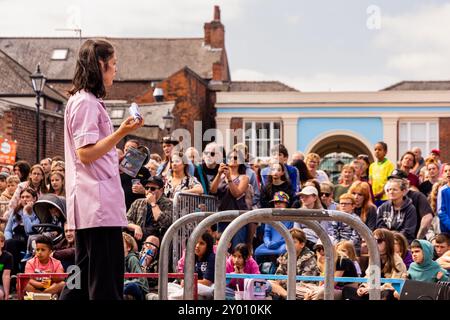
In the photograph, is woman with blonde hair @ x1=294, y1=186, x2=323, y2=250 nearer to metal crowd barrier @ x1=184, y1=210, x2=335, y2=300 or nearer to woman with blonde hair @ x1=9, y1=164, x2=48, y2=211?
woman with blonde hair @ x1=9, y1=164, x2=48, y2=211

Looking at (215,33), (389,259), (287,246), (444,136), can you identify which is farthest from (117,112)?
(287,246)

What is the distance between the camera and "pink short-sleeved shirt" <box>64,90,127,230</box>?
4434mm

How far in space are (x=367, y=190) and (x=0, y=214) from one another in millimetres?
5041

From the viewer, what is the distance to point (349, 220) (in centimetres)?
445

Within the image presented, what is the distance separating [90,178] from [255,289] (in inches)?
154

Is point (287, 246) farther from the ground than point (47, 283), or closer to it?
farther from the ground

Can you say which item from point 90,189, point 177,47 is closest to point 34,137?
point 90,189

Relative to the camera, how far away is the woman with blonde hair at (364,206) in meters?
10.3

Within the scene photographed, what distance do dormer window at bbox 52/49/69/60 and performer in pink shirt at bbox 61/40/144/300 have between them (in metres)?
54.8

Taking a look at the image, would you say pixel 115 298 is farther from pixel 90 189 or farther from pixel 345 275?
pixel 345 275

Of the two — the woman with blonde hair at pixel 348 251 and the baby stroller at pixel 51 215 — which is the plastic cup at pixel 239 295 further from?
the baby stroller at pixel 51 215

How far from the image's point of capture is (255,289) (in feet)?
26.6

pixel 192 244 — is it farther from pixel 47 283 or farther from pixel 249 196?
pixel 249 196

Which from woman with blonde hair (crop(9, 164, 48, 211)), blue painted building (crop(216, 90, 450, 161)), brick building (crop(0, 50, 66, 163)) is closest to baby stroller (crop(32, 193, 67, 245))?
woman with blonde hair (crop(9, 164, 48, 211))
